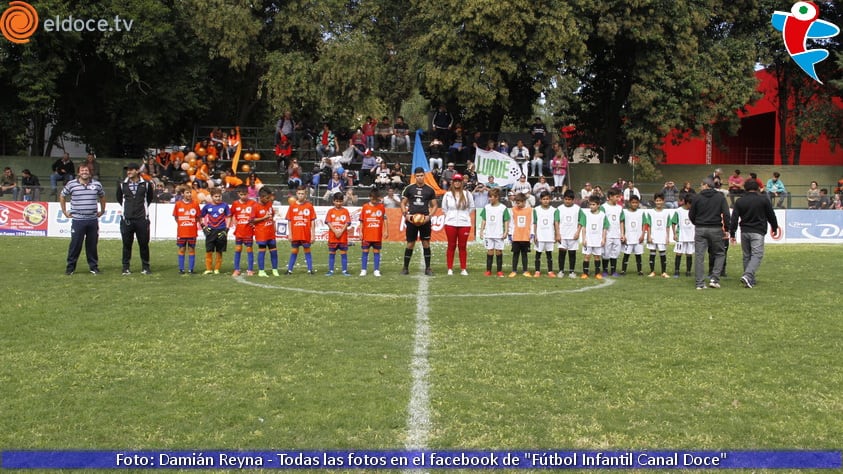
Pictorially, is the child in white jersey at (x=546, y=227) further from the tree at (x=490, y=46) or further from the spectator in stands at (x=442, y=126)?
the spectator in stands at (x=442, y=126)

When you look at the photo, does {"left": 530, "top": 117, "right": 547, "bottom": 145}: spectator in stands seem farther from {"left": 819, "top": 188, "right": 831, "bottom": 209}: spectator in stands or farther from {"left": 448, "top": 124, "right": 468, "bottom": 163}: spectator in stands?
{"left": 819, "top": 188, "right": 831, "bottom": 209}: spectator in stands

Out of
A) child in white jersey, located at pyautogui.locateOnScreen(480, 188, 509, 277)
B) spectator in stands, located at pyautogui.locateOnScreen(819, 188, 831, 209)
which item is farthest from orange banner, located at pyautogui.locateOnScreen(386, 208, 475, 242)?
spectator in stands, located at pyautogui.locateOnScreen(819, 188, 831, 209)

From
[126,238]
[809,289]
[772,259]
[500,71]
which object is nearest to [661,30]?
[500,71]

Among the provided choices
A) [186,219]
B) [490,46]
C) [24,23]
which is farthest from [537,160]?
[24,23]

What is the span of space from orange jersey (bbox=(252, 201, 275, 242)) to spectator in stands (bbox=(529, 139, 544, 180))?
729 inches

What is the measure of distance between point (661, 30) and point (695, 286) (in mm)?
22492

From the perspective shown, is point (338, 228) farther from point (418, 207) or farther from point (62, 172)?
point (62, 172)

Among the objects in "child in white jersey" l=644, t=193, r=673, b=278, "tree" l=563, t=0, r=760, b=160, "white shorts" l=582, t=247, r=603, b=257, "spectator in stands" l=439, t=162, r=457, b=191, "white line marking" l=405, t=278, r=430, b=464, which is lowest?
"white line marking" l=405, t=278, r=430, b=464

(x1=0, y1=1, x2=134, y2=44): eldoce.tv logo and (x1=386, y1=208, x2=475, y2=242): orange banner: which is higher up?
(x1=0, y1=1, x2=134, y2=44): eldoce.tv logo

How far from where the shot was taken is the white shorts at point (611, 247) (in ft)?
52.2

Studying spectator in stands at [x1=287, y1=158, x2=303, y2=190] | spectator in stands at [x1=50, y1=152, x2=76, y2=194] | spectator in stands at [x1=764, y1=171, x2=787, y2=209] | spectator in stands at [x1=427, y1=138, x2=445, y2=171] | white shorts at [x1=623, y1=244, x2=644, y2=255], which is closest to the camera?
white shorts at [x1=623, y1=244, x2=644, y2=255]

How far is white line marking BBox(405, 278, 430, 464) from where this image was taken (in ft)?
18.6

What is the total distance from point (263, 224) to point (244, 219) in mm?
387
